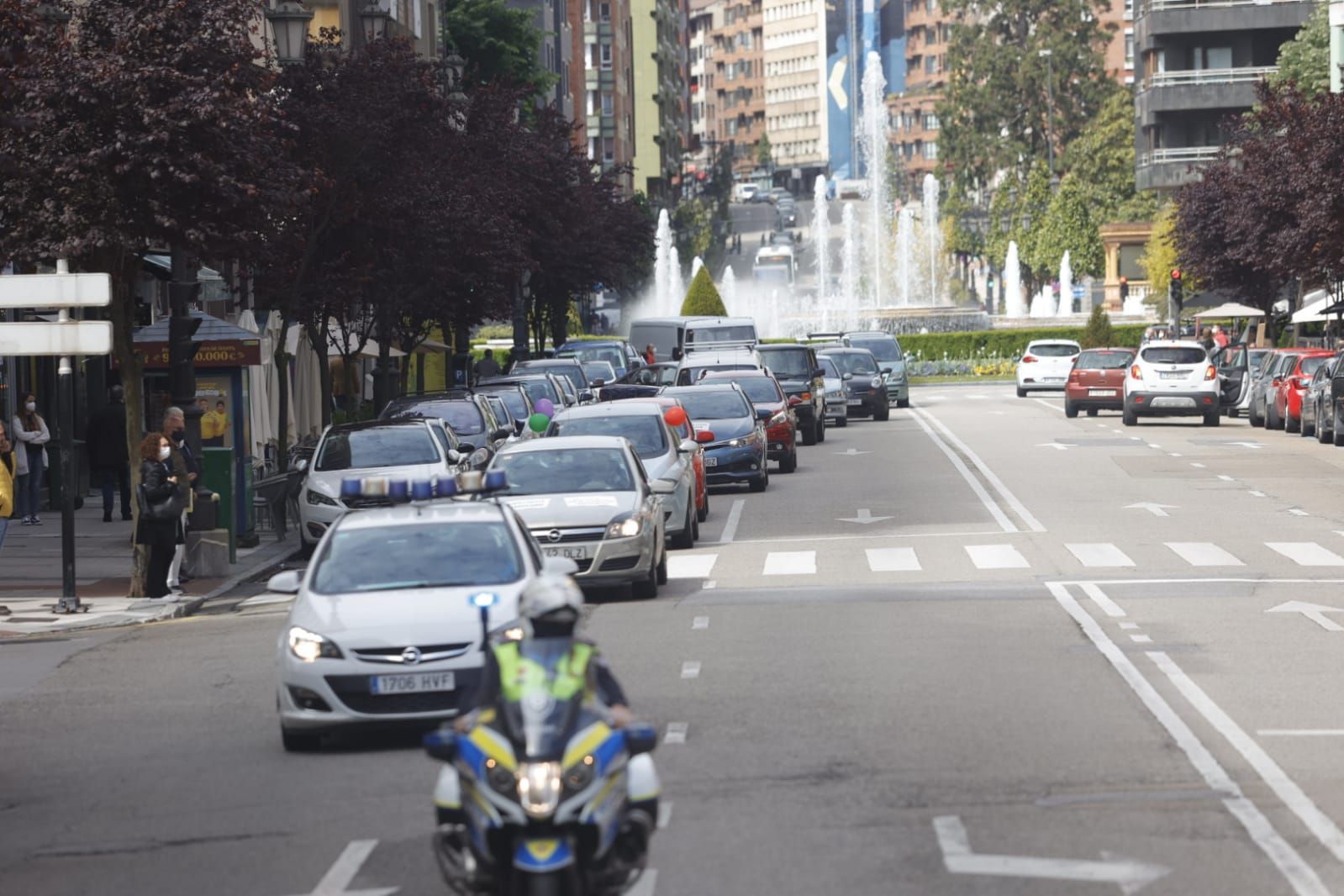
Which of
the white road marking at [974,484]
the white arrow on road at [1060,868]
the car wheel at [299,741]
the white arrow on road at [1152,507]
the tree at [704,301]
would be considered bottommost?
the white road marking at [974,484]

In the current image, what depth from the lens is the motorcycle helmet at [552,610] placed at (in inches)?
317

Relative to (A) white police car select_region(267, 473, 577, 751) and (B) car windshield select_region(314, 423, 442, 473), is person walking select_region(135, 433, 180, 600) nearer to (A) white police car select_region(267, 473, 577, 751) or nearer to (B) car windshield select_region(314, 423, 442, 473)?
(B) car windshield select_region(314, 423, 442, 473)

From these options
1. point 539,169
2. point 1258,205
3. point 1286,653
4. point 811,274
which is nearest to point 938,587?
point 1286,653

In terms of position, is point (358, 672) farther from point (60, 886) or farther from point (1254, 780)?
point (1254, 780)

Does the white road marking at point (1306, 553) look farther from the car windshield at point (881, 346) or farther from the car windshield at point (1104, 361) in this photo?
the car windshield at point (881, 346)

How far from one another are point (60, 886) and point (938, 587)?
12.0 meters

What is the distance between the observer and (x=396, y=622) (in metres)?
13.0

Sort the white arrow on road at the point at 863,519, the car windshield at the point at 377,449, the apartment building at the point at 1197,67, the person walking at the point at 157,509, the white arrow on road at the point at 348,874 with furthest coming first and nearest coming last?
the apartment building at the point at 1197,67 → the white arrow on road at the point at 863,519 → the car windshield at the point at 377,449 → the person walking at the point at 157,509 → the white arrow on road at the point at 348,874

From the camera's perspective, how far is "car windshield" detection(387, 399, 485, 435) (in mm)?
32625

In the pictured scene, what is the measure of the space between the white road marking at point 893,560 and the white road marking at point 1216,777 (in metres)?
4.91

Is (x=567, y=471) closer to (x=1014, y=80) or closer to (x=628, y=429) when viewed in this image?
(x=628, y=429)

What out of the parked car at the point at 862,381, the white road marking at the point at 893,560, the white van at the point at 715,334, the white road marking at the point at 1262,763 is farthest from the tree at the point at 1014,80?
the white road marking at the point at 1262,763

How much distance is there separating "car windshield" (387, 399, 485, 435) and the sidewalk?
2.93m

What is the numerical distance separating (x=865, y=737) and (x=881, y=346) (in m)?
51.5
